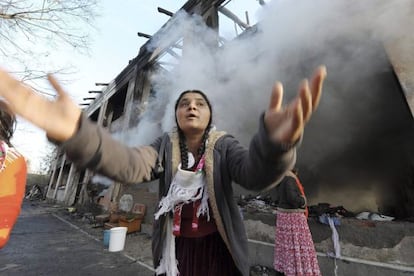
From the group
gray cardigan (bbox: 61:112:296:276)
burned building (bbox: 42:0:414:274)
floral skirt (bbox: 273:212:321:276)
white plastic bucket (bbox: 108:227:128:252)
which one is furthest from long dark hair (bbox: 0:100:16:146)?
white plastic bucket (bbox: 108:227:128:252)

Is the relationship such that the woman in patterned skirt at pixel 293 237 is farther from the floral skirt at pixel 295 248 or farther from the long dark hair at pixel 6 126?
the long dark hair at pixel 6 126

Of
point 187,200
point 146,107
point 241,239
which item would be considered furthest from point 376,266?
point 146,107

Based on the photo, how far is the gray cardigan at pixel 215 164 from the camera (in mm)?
796

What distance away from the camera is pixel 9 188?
134cm

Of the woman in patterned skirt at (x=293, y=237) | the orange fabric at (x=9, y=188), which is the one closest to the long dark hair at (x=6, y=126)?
the orange fabric at (x=9, y=188)

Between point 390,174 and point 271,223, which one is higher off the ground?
point 390,174

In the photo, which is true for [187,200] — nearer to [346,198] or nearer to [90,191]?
[346,198]

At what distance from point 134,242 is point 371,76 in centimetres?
595

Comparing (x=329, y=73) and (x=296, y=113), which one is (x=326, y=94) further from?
(x=296, y=113)

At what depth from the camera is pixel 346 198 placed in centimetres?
673

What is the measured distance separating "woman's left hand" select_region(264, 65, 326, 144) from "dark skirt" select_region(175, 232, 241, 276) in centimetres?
65

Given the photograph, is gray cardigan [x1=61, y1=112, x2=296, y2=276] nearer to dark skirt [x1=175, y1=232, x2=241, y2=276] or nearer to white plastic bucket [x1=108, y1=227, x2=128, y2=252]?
dark skirt [x1=175, y1=232, x2=241, y2=276]

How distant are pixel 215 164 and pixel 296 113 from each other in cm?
52

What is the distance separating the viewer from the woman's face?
1.25m
